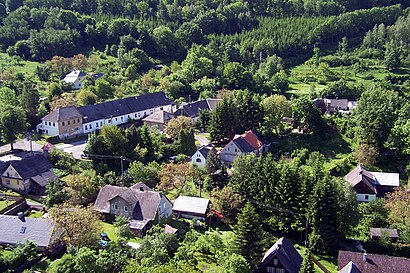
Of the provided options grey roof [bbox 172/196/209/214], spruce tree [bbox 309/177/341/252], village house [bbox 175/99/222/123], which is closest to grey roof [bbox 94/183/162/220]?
grey roof [bbox 172/196/209/214]

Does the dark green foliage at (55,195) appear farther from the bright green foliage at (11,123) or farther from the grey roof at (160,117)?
the grey roof at (160,117)

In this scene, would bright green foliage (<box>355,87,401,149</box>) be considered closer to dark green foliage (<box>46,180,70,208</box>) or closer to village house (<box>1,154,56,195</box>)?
dark green foliage (<box>46,180,70,208</box>)

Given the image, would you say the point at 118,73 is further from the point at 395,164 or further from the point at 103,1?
the point at 395,164

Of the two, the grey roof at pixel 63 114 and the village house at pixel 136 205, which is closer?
the village house at pixel 136 205

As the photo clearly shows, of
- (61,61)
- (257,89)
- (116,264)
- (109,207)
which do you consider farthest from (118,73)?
(116,264)

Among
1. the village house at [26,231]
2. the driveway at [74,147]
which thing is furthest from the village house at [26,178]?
the village house at [26,231]

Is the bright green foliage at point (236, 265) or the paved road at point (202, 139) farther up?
the bright green foliage at point (236, 265)

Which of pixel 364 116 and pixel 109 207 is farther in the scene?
pixel 364 116
